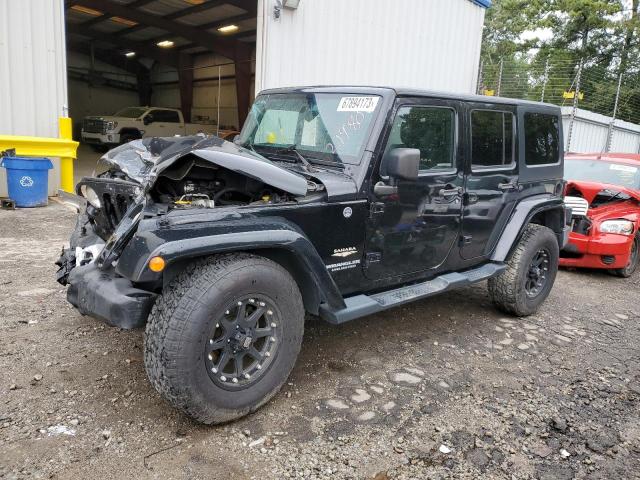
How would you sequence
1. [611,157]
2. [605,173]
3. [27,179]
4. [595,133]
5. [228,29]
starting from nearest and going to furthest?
[605,173], [611,157], [27,179], [595,133], [228,29]

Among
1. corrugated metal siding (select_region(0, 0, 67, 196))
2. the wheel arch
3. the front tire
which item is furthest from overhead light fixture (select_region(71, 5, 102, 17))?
the front tire

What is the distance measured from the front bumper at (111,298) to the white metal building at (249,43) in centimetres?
655

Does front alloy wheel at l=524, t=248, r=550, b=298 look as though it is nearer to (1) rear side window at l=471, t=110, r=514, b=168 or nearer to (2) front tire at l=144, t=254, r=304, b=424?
(1) rear side window at l=471, t=110, r=514, b=168

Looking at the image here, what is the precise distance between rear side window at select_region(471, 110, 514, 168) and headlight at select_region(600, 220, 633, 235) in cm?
271

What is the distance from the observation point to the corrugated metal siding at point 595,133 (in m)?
15.9

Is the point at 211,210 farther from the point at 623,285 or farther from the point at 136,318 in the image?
the point at 623,285

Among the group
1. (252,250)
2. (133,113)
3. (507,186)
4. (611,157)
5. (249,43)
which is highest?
(249,43)

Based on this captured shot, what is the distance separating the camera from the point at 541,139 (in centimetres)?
452

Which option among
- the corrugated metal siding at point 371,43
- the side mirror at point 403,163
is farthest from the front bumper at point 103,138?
the side mirror at point 403,163

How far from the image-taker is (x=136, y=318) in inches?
97.3

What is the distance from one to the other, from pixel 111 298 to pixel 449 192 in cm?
240

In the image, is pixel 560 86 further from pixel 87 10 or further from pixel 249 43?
pixel 87 10

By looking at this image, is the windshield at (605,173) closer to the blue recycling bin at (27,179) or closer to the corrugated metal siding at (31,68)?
the blue recycling bin at (27,179)

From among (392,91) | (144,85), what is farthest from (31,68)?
(144,85)
